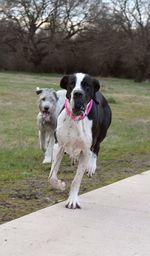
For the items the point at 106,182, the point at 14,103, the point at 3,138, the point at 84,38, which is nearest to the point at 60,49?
the point at 84,38

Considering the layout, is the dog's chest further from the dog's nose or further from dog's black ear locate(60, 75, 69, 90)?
the dog's nose

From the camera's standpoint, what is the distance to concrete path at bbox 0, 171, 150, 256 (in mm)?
4918

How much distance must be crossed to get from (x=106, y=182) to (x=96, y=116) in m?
1.63

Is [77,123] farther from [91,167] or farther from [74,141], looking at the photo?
[91,167]

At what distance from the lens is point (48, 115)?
9.66m

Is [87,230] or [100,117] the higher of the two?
[100,117]

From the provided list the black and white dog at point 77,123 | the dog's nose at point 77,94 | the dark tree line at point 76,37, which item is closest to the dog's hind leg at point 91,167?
the black and white dog at point 77,123

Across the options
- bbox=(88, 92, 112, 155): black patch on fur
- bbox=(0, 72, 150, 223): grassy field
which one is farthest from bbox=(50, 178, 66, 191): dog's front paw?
bbox=(88, 92, 112, 155): black patch on fur

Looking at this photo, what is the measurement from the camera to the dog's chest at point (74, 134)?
20.5 ft

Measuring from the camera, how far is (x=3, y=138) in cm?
1215

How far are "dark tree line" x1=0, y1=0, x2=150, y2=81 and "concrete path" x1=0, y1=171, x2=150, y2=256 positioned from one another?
53.1 m

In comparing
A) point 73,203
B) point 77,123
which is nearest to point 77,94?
point 77,123

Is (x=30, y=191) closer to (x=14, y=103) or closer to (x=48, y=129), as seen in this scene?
(x=48, y=129)

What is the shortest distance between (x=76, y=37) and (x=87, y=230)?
61.9 meters
